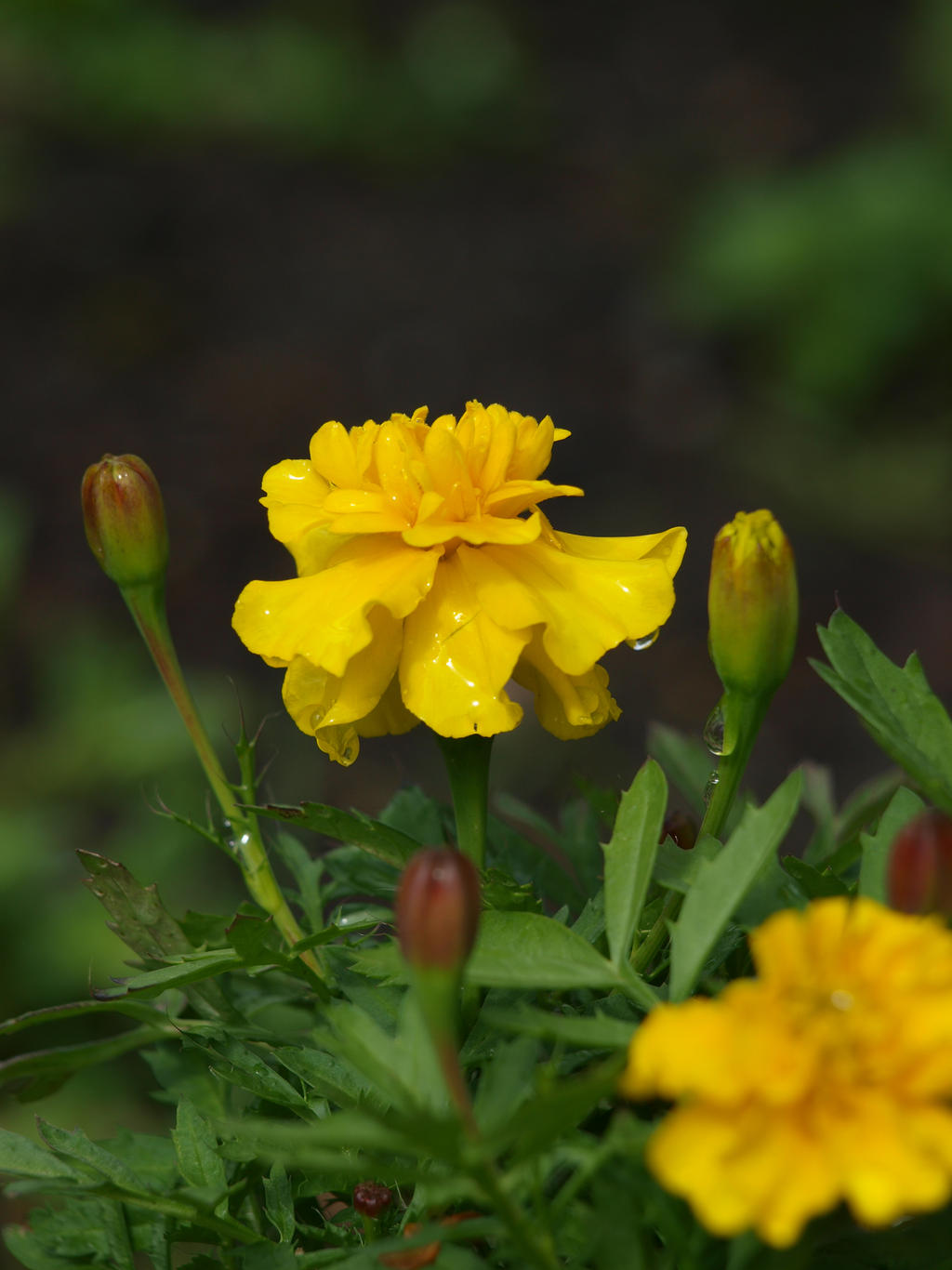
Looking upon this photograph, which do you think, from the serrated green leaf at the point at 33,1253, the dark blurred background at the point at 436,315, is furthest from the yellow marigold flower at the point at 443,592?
the dark blurred background at the point at 436,315

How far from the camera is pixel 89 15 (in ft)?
13.9

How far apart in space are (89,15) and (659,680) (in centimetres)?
296

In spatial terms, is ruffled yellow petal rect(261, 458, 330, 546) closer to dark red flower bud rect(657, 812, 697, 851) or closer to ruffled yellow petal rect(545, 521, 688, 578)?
ruffled yellow petal rect(545, 521, 688, 578)

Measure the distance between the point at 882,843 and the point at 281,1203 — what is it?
0.24 meters

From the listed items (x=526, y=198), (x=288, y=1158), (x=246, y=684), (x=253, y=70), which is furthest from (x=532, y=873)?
(x=253, y=70)

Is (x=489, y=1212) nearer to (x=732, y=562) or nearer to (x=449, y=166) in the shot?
(x=732, y=562)

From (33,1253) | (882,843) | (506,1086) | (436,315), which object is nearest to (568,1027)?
(506,1086)

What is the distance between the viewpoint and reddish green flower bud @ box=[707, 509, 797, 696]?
46cm

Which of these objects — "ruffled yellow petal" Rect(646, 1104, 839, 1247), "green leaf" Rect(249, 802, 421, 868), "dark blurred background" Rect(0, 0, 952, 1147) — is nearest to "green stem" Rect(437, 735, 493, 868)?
"green leaf" Rect(249, 802, 421, 868)

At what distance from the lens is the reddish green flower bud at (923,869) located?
0.35 metres

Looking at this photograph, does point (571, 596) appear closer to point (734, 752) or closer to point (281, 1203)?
point (734, 752)

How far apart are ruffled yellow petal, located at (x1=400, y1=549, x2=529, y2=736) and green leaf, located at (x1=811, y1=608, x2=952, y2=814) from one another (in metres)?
0.11

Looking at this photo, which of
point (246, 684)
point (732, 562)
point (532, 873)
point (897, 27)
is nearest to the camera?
point (732, 562)

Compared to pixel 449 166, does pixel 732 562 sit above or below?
above
